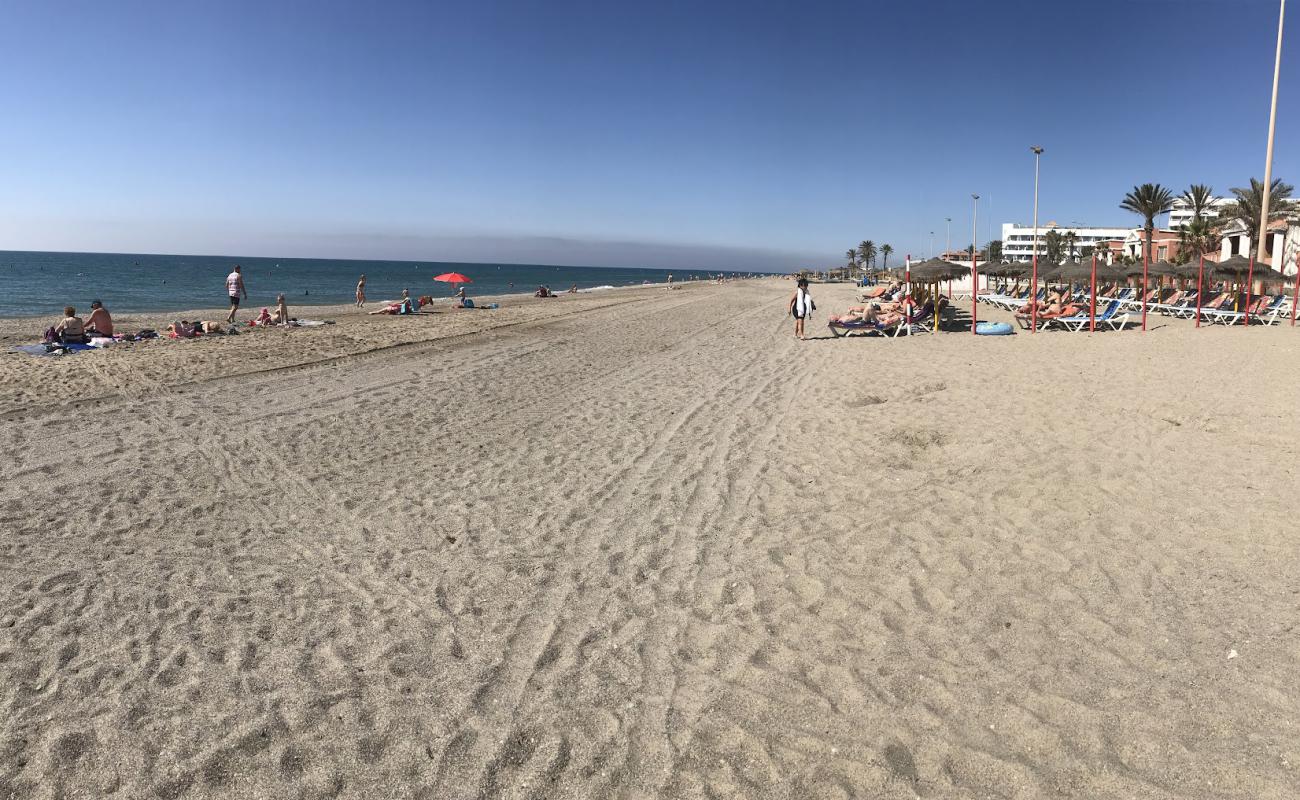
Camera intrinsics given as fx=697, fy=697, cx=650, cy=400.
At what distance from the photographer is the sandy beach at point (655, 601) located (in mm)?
2707

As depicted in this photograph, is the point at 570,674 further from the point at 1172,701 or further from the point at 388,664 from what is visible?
the point at 1172,701

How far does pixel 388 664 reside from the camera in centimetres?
335

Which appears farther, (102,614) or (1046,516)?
(1046,516)

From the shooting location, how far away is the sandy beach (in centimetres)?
271

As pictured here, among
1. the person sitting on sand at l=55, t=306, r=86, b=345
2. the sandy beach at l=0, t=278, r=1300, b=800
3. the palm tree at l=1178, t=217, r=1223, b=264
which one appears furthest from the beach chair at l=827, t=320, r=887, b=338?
the palm tree at l=1178, t=217, r=1223, b=264

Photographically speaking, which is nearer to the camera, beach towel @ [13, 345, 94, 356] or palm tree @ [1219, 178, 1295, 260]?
beach towel @ [13, 345, 94, 356]

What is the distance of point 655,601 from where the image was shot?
3947 mm

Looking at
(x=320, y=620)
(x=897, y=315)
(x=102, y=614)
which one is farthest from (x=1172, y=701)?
(x=897, y=315)

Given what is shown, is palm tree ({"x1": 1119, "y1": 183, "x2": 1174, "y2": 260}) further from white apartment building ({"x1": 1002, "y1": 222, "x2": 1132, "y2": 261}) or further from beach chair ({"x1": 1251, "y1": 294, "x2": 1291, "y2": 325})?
white apartment building ({"x1": 1002, "y1": 222, "x2": 1132, "y2": 261})

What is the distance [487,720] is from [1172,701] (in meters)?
2.93

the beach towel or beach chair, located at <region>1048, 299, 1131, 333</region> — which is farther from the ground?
beach chair, located at <region>1048, 299, 1131, 333</region>

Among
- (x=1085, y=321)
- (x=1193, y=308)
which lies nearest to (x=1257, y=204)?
(x=1193, y=308)

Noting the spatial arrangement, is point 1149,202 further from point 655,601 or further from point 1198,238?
point 655,601

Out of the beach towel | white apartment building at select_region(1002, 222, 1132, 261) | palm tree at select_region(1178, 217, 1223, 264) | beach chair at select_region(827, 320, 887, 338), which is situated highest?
white apartment building at select_region(1002, 222, 1132, 261)
